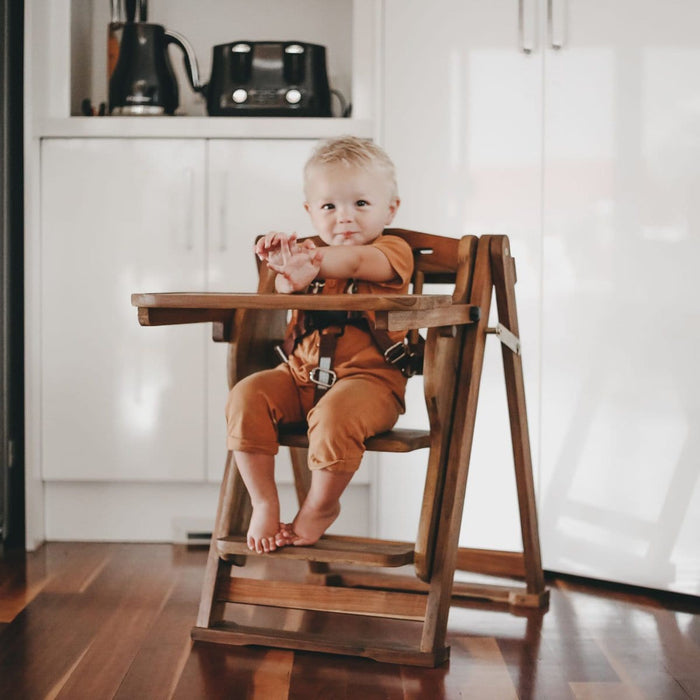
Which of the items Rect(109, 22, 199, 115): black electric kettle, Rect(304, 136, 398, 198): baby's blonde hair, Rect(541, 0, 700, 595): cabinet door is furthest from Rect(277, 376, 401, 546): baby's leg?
Rect(109, 22, 199, 115): black electric kettle

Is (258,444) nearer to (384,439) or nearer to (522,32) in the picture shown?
(384,439)

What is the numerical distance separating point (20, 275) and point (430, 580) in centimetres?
147

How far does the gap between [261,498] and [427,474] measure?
0.29 metres

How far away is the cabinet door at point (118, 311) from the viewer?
2.65 m

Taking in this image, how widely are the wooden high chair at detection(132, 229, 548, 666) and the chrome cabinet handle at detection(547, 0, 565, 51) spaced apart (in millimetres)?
606

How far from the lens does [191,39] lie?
3.04 meters

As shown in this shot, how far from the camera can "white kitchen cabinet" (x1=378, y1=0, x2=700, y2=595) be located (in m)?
2.24

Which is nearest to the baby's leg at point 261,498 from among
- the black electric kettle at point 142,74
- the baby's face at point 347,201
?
the baby's face at point 347,201

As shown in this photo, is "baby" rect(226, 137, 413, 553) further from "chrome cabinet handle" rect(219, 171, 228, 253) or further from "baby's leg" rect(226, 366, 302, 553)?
"chrome cabinet handle" rect(219, 171, 228, 253)

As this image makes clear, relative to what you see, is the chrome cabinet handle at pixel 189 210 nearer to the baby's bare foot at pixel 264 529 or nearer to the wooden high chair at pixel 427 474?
the wooden high chair at pixel 427 474

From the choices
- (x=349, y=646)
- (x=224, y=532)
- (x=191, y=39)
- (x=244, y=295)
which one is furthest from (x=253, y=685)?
(x=191, y=39)

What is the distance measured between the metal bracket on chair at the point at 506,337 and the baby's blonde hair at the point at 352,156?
31 cm

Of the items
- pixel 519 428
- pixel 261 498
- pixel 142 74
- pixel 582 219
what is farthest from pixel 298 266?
pixel 142 74

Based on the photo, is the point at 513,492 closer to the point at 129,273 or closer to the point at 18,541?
the point at 129,273
